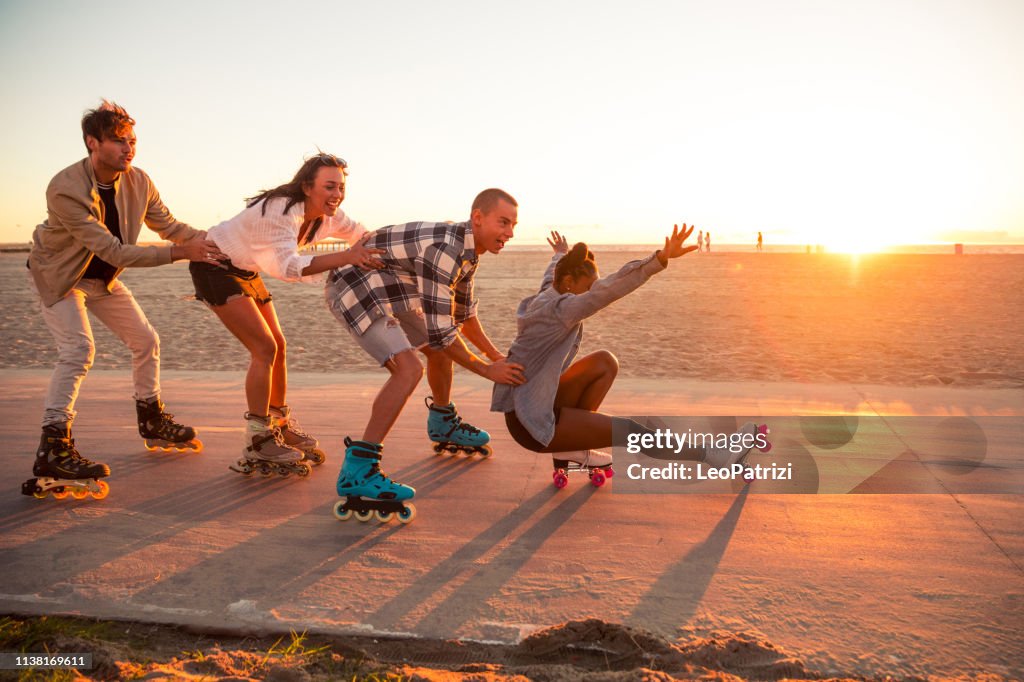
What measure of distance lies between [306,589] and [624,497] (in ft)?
6.70

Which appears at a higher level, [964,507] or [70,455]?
[70,455]

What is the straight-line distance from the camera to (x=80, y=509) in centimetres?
463

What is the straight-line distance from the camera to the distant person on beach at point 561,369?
4449 millimetres

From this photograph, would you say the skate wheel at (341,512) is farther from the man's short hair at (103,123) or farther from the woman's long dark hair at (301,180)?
the man's short hair at (103,123)

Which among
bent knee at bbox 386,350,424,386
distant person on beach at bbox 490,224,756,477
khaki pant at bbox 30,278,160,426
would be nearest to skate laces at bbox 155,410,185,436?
khaki pant at bbox 30,278,160,426

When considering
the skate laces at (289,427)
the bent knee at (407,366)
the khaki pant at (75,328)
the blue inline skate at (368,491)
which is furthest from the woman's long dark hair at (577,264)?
the khaki pant at (75,328)

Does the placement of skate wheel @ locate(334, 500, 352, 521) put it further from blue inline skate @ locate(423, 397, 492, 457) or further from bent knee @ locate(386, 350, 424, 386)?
blue inline skate @ locate(423, 397, 492, 457)

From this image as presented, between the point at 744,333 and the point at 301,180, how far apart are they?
1003 centimetres

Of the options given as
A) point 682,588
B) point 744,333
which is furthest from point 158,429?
point 744,333

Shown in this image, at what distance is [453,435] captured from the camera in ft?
18.8

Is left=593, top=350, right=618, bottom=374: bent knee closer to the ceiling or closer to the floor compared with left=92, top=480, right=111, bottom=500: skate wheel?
closer to the ceiling

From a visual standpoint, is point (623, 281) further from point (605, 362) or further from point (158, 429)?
point (158, 429)

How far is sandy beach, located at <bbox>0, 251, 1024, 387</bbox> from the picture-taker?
10.0 meters

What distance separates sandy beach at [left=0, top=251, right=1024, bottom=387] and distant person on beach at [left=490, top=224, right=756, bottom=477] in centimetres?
473
